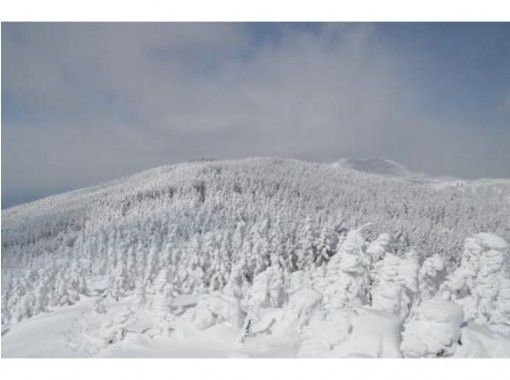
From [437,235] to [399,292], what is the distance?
20.7 ft

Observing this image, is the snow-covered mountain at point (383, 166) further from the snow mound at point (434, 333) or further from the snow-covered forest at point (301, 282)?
the snow mound at point (434, 333)

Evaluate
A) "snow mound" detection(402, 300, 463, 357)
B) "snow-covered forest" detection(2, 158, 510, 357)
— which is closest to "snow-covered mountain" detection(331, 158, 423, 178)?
"snow-covered forest" detection(2, 158, 510, 357)

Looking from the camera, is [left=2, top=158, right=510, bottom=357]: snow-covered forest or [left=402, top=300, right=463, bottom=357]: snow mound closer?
[left=402, top=300, right=463, bottom=357]: snow mound

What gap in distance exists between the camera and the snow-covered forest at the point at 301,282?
1067 cm

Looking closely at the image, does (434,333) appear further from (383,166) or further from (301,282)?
(383,166)

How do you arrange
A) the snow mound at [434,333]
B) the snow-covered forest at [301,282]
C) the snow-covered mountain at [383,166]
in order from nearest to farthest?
the snow mound at [434,333] → the snow-covered forest at [301,282] → the snow-covered mountain at [383,166]

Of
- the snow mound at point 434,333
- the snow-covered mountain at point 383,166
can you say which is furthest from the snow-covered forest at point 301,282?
the snow-covered mountain at point 383,166

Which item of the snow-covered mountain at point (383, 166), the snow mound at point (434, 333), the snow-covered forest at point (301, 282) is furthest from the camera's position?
the snow-covered mountain at point (383, 166)

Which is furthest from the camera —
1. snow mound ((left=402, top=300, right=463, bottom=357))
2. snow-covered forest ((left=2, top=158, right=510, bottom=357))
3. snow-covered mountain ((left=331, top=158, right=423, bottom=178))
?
snow-covered mountain ((left=331, top=158, right=423, bottom=178))

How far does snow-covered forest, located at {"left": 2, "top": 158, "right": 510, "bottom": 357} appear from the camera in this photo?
35.0 feet

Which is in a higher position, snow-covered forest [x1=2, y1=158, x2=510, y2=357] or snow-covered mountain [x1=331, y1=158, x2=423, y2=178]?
snow-covered mountain [x1=331, y1=158, x2=423, y2=178]

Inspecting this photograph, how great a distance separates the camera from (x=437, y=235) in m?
17.9

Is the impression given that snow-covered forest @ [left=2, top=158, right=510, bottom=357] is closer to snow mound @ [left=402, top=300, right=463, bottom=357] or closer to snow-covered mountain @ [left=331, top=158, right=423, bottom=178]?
snow mound @ [left=402, top=300, right=463, bottom=357]
